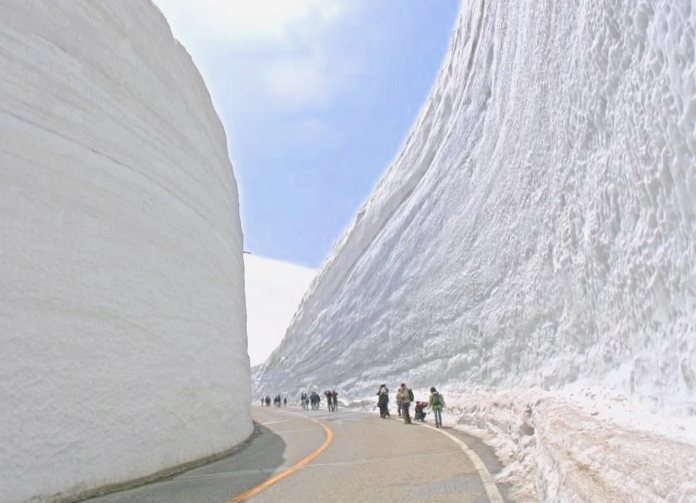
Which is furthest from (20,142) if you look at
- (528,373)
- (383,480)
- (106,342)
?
(528,373)

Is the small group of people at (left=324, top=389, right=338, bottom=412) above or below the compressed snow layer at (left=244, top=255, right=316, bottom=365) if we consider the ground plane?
below

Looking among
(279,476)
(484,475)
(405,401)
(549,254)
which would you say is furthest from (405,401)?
(484,475)

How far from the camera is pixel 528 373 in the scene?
1714cm

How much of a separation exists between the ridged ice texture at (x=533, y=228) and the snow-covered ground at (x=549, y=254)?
→ 39 mm

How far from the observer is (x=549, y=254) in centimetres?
1455

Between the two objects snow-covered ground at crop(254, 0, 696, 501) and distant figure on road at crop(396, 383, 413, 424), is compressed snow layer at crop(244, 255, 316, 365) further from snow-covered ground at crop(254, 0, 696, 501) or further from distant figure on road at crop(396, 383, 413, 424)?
distant figure on road at crop(396, 383, 413, 424)

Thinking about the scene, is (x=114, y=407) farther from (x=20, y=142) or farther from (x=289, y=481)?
(x=20, y=142)

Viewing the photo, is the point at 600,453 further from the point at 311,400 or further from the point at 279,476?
the point at 311,400

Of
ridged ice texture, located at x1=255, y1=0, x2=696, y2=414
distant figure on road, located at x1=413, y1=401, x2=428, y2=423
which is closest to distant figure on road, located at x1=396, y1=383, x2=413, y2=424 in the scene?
distant figure on road, located at x1=413, y1=401, x2=428, y2=423

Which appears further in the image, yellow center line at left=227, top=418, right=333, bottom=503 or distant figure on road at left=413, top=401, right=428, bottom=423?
distant figure on road at left=413, top=401, right=428, bottom=423

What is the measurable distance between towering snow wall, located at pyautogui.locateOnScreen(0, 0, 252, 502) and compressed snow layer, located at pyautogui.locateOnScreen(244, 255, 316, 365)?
5690cm

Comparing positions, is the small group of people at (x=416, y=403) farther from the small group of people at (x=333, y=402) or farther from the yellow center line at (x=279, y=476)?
the small group of people at (x=333, y=402)

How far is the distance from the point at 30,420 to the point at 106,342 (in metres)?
1.81

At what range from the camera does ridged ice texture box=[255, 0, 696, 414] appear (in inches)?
201
